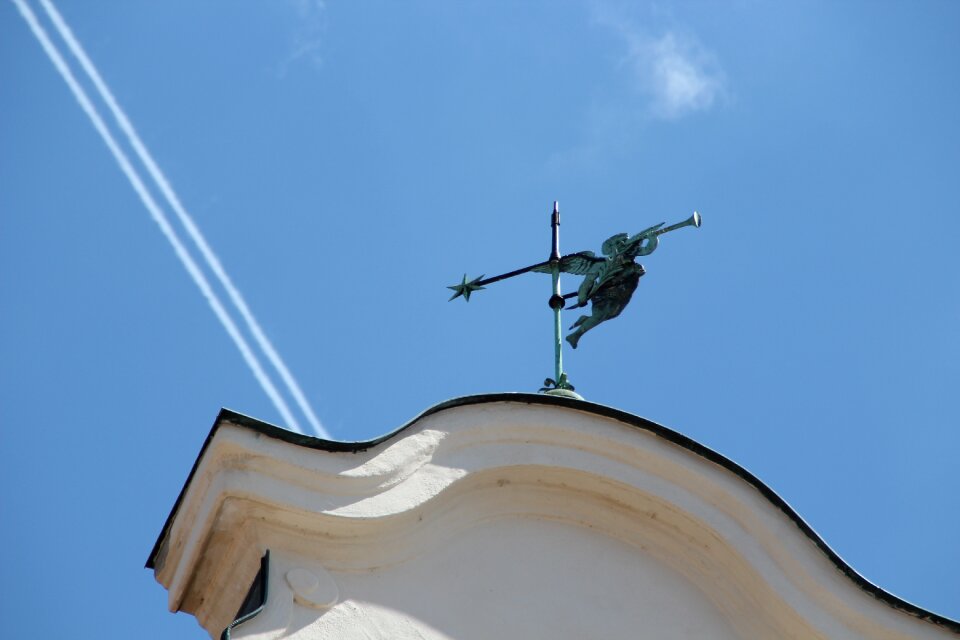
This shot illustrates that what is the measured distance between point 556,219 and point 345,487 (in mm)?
2521

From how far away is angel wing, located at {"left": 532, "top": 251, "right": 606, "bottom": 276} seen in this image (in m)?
10.2

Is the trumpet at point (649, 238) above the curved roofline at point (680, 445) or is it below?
above

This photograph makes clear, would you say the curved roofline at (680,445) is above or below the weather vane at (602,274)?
below

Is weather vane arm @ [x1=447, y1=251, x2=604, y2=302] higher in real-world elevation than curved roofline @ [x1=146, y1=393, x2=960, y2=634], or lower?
higher

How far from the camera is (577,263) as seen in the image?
10.2 m

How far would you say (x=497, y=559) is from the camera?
28.8ft

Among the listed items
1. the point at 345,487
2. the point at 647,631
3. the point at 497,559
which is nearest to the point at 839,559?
the point at 647,631

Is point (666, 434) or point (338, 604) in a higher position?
point (666, 434)

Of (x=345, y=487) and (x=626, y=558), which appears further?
(x=626, y=558)

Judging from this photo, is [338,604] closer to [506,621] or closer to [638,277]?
[506,621]

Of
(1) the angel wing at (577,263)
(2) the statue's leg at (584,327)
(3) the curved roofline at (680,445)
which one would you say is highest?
(1) the angel wing at (577,263)

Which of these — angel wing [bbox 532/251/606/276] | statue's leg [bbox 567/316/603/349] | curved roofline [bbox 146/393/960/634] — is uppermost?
angel wing [bbox 532/251/606/276]

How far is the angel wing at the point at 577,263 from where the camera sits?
1019cm

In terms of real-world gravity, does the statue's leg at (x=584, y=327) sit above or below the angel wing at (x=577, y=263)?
below
